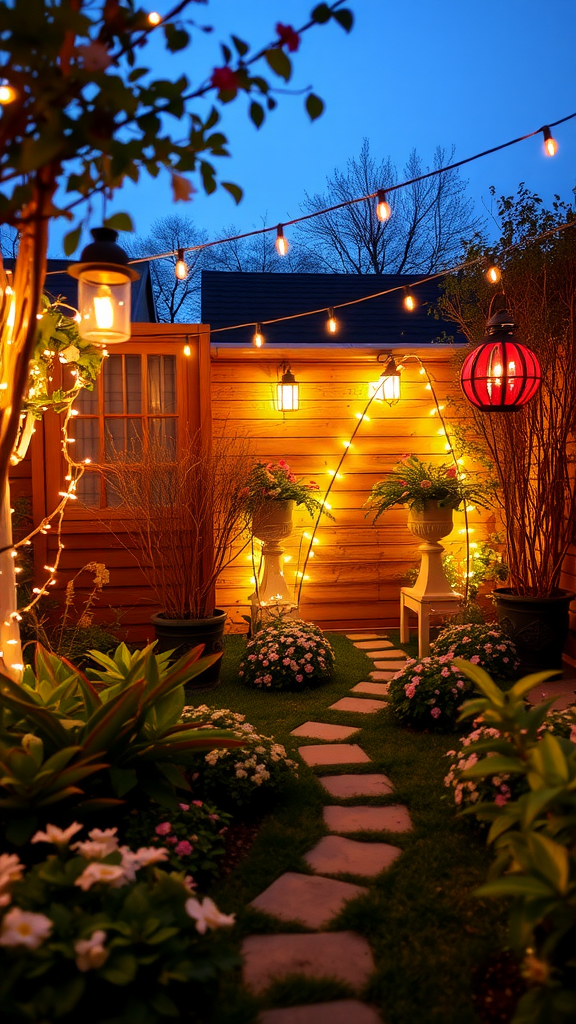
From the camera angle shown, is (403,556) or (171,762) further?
(403,556)

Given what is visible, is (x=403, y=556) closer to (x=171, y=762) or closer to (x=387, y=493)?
(x=387, y=493)

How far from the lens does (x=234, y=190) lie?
1272mm

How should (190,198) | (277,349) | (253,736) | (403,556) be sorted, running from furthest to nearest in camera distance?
(403,556) < (277,349) < (253,736) < (190,198)

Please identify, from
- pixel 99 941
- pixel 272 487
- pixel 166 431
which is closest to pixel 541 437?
pixel 272 487

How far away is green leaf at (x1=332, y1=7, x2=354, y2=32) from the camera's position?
1.06 metres

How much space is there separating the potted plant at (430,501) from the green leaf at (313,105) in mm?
3367

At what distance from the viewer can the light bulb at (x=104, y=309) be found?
1645mm

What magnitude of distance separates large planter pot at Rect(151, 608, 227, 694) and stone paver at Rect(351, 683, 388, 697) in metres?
0.81

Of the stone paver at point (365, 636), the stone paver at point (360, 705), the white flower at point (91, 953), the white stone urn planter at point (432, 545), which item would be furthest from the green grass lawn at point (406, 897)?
the stone paver at point (365, 636)

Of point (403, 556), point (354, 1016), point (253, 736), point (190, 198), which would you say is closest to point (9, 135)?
point (190, 198)

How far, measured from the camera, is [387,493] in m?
4.55

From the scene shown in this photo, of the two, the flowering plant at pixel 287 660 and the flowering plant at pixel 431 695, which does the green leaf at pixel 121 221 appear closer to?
the flowering plant at pixel 431 695

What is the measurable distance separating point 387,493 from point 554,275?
1665 mm

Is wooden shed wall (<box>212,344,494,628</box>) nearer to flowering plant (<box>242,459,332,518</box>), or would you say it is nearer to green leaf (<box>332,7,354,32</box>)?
flowering plant (<box>242,459,332,518</box>)
